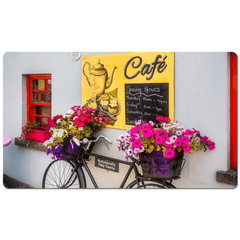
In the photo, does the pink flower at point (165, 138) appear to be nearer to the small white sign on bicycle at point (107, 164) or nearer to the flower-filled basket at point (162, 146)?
the flower-filled basket at point (162, 146)

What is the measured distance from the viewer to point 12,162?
4.33 meters

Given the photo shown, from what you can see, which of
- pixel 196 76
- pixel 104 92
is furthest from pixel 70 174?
pixel 196 76

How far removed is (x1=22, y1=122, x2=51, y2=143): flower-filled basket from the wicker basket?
1627mm

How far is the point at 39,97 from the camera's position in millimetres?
4328

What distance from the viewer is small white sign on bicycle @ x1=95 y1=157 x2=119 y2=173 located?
374cm

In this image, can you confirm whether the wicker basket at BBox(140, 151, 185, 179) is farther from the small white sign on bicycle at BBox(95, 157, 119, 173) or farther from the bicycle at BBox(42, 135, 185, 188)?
the small white sign on bicycle at BBox(95, 157, 119, 173)

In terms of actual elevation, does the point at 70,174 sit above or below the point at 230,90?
below

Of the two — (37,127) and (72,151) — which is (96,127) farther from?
(37,127)

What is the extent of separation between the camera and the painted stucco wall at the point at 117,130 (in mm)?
3209

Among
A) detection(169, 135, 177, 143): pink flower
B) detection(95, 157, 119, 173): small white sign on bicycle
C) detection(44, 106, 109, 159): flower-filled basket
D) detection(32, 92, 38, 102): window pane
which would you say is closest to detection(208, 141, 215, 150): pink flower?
detection(169, 135, 177, 143): pink flower

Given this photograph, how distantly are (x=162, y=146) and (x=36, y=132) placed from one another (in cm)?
194

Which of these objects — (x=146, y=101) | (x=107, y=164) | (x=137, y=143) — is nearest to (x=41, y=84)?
(x=107, y=164)

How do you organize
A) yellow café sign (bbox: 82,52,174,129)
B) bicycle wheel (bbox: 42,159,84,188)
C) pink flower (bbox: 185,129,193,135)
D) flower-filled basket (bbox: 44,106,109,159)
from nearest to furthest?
pink flower (bbox: 185,129,193,135)
yellow café sign (bbox: 82,52,174,129)
flower-filled basket (bbox: 44,106,109,159)
bicycle wheel (bbox: 42,159,84,188)
